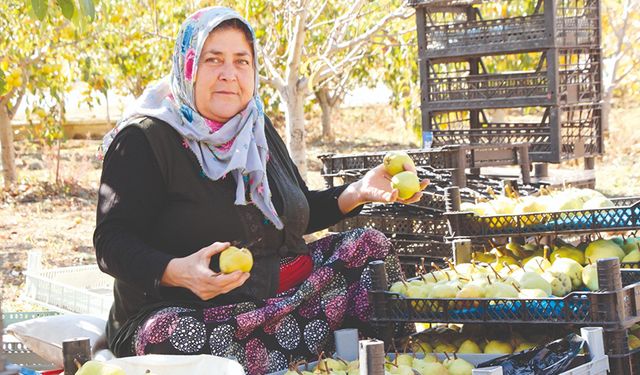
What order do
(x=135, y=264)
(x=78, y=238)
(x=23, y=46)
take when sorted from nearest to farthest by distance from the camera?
(x=135, y=264) < (x=78, y=238) < (x=23, y=46)

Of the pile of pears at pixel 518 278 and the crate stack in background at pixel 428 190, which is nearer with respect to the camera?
the pile of pears at pixel 518 278

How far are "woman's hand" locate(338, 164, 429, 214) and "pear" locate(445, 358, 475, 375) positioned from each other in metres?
0.76

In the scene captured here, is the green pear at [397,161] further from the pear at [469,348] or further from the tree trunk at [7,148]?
the tree trunk at [7,148]

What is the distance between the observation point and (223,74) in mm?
3619

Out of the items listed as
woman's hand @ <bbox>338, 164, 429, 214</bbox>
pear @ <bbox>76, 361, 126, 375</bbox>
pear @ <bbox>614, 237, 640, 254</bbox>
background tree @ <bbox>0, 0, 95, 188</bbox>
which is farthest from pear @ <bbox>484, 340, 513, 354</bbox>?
background tree @ <bbox>0, 0, 95, 188</bbox>

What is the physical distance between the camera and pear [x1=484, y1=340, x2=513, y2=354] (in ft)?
10.5

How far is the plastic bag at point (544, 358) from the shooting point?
9.00 feet

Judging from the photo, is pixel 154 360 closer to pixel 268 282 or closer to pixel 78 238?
pixel 268 282

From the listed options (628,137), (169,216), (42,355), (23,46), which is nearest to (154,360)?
(169,216)

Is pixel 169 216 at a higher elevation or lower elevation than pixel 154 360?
higher

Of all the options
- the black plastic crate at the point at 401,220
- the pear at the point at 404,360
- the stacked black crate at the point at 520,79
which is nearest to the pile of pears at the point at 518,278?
the pear at the point at 404,360

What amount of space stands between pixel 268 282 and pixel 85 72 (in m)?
A: 8.77

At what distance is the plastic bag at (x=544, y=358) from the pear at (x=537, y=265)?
669mm

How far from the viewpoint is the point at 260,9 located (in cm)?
793
